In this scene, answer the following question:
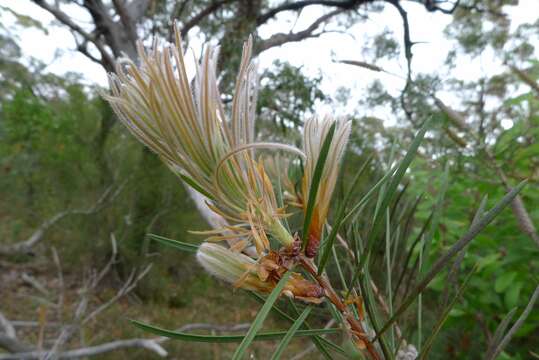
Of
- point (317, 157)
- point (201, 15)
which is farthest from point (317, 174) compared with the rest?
point (201, 15)

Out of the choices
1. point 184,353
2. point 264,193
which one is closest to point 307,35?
point 184,353

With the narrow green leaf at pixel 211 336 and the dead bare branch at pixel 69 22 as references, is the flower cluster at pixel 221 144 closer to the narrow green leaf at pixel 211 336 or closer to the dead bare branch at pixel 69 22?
the narrow green leaf at pixel 211 336

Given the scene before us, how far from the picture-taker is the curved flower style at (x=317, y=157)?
0.28 metres

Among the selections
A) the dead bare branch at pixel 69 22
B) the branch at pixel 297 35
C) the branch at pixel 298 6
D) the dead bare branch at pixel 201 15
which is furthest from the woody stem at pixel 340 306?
the branch at pixel 298 6

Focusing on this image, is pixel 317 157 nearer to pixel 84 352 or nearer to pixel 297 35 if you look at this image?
pixel 84 352

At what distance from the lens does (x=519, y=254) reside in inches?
35.9

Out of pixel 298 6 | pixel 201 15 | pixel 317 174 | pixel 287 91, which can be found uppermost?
pixel 298 6

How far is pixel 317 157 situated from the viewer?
0.93 feet

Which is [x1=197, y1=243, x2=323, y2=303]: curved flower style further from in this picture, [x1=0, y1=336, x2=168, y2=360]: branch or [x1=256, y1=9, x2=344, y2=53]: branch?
[x1=256, y1=9, x2=344, y2=53]: branch

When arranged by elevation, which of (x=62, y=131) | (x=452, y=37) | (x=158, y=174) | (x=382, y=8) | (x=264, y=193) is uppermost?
(x=382, y=8)

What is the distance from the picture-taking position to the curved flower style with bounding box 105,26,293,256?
243mm

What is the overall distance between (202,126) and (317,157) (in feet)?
0.31

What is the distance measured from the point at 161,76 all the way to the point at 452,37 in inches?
104

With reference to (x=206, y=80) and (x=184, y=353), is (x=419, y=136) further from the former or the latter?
(x=184, y=353)
